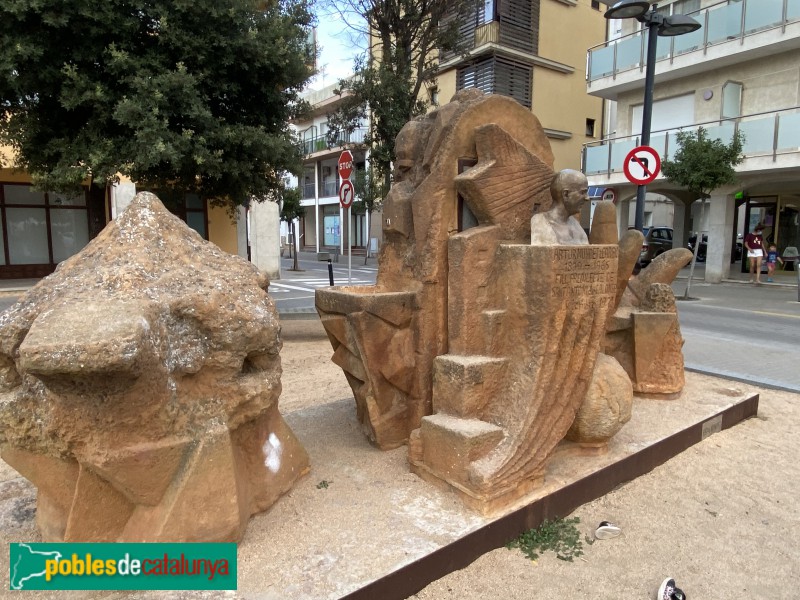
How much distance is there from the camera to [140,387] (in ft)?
7.41

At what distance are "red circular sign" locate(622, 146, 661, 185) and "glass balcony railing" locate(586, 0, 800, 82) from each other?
9.11 m

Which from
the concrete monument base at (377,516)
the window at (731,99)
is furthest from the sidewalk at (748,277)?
A: the concrete monument base at (377,516)

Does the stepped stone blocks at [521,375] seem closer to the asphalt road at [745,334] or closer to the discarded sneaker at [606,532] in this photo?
the discarded sneaker at [606,532]

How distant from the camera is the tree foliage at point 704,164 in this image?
466 inches

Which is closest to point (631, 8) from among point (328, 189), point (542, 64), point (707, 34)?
point (707, 34)

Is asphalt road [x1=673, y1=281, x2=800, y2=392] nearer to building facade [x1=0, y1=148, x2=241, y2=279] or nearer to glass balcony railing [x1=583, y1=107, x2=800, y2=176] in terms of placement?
glass balcony railing [x1=583, y1=107, x2=800, y2=176]

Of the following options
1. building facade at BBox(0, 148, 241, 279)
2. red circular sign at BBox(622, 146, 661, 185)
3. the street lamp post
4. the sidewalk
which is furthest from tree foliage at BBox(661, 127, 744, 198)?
building facade at BBox(0, 148, 241, 279)

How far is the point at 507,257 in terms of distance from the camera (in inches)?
132

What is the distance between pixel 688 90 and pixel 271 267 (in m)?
13.3

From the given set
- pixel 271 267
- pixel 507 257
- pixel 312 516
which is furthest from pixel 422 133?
pixel 271 267

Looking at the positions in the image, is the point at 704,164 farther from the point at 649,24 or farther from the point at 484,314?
the point at 484,314

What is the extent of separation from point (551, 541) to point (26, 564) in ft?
8.42

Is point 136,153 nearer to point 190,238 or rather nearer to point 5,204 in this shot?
point 190,238

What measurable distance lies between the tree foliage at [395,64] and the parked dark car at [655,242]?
11606 millimetres
